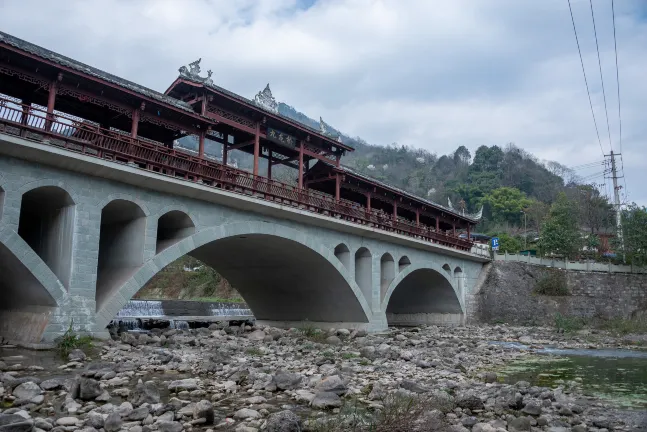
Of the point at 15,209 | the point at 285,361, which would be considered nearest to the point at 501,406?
the point at 285,361

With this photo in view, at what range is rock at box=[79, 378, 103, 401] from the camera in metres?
7.78

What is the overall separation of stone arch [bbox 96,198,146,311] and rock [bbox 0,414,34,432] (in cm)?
828

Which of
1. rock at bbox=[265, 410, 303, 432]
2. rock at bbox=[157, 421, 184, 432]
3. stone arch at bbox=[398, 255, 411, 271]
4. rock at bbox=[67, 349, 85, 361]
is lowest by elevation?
rock at bbox=[157, 421, 184, 432]

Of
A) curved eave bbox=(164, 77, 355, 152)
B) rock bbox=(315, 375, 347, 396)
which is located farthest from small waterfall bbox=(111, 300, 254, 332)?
rock bbox=(315, 375, 347, 396)

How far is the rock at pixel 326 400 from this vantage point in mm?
8133

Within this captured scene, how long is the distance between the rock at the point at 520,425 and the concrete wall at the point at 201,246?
1039cm

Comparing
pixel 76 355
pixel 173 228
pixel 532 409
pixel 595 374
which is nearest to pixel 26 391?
pixel 76 355

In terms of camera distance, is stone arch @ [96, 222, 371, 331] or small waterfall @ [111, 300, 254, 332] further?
small waterfall @ [111, 300, 254, 332]

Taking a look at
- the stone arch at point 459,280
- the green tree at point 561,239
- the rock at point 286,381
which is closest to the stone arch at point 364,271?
the stone arch at point 459,280

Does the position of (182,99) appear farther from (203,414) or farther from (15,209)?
(203,414)

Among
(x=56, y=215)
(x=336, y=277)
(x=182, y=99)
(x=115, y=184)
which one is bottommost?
(x=336, y=277)

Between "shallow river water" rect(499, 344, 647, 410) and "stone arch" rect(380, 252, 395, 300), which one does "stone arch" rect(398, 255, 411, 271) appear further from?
"shallow river water" rect(499, 344, 647, 410)

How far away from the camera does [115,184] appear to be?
1448 centimetres

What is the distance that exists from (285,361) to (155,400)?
589 centimetres
